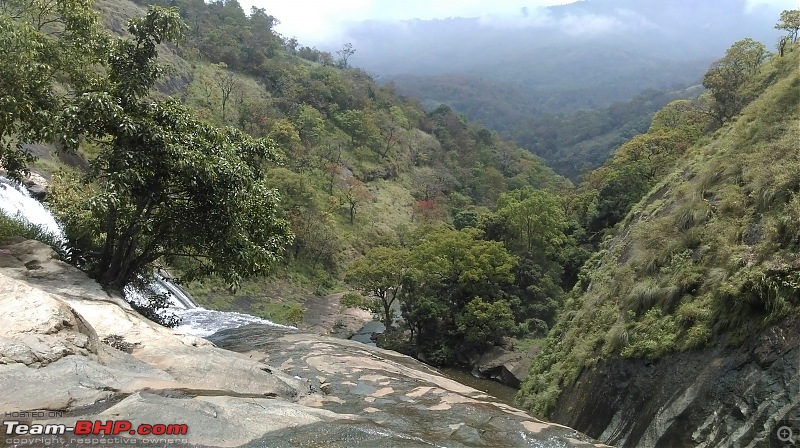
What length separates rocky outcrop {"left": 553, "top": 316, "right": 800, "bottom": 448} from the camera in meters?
7.20

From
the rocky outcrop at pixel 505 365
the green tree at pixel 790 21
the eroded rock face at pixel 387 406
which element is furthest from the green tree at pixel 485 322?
the green tree at pixel 790 21

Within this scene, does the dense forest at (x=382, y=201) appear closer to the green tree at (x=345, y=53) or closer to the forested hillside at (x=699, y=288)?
the forested hillside at (x=699, y=288)

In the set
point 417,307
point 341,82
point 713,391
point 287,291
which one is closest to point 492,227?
point 417,307

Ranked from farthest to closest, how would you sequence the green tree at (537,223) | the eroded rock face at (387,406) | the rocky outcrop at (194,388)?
the green tree at (537,223) → the eroded rock face at (387,406) → the rocky outcrop at (194,388)

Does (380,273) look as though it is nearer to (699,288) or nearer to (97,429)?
(699,288)

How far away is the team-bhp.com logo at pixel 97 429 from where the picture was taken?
16.4ft

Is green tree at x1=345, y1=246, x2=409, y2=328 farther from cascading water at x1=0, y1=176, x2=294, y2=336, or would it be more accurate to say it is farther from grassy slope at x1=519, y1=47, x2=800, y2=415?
grassy slope at x1=519, y1=47, x2=800, y2=415

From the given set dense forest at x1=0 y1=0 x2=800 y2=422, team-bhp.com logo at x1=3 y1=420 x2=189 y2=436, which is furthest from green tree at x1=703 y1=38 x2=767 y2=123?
team-bhp.com logo at x1=3 y1=420 x2=189 y2=436

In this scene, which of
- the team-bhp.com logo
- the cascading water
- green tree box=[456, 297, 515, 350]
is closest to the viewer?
the team-bhp.com logo

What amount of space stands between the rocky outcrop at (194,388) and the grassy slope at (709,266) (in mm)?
3406

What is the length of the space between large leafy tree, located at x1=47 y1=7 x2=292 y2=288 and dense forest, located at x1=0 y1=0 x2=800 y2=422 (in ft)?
0.16

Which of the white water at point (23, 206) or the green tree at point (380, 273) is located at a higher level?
the white water at point (23, 206)

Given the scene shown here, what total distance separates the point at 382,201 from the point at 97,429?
193ft

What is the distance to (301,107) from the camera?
67938 millimetres
